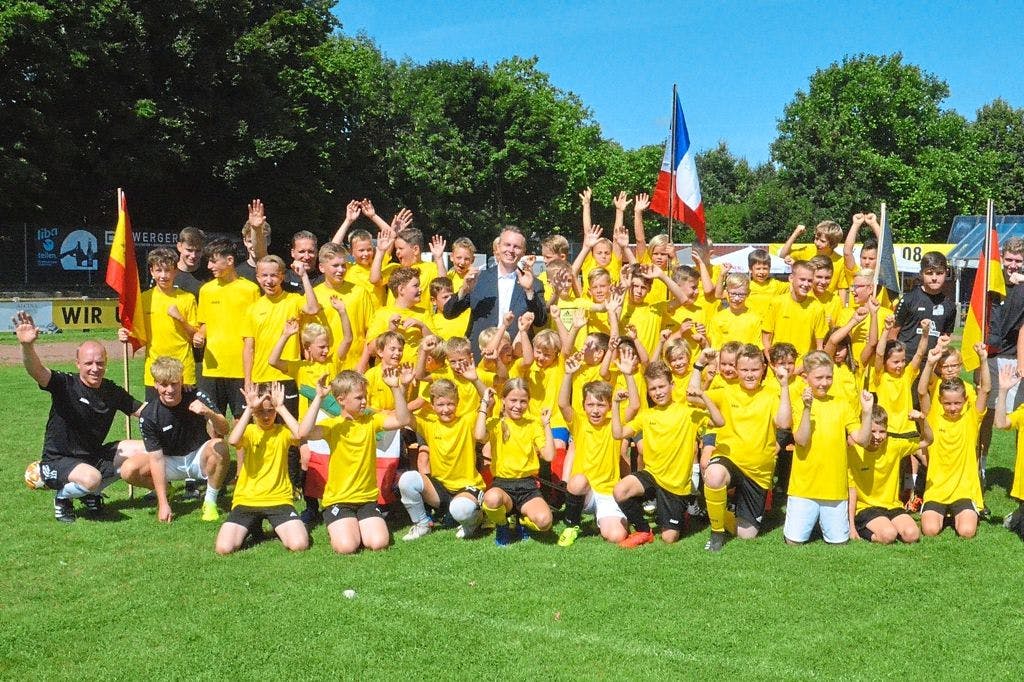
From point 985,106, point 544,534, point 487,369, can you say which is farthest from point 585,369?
point 985,106

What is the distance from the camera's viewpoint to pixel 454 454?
7.52m

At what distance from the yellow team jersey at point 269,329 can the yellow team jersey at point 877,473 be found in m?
4.73

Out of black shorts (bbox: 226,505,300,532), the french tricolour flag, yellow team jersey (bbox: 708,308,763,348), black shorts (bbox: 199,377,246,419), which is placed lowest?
black shorts (bbox: 226,505,300,532)

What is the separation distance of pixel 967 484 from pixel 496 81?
165ft

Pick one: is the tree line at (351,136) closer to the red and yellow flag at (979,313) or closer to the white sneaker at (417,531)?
the white sneaker at (417,531)

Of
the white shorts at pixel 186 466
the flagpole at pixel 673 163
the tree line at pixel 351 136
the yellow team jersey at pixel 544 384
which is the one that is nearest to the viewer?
the yellow team jersey at pixel 544 384

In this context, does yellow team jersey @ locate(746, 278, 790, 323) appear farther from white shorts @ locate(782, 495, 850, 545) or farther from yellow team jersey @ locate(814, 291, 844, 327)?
white shorts @ locate(782, 495, 850, 545)

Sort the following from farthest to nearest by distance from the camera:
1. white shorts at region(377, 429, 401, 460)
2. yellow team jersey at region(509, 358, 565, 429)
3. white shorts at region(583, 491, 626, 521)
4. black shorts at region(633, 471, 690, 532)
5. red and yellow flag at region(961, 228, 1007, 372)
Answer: red and yellow flag at region(961, 228, 1007, 372) < yellow team jersey at region(509, 358, 565, 429) < white shorts at region(377, 429, 401, 460) < white shorts at region(583, 491, 626, 521) < black shorts at region(633, 471, 690, 532)

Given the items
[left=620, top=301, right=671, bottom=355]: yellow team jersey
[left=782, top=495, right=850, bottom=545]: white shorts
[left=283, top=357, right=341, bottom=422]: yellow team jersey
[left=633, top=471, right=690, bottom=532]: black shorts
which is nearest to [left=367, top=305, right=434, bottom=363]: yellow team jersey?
[left=283, top=357, right=341, bottom=422]: yellow team jersey

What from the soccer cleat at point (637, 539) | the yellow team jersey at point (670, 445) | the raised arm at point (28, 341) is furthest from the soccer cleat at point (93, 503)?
the yellow team jersey at point (670, 445)

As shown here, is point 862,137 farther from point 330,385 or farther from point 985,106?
point 330,385

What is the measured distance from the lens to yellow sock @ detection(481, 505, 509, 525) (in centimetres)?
711

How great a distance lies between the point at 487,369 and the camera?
8.08 meters

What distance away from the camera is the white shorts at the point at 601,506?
728 centimetres
